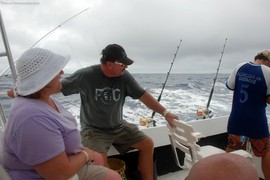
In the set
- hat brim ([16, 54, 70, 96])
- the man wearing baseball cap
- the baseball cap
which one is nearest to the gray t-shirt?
the man wearing baseball cap

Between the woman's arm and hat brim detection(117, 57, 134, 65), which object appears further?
hat brim detection(117, 57, 134, 65)

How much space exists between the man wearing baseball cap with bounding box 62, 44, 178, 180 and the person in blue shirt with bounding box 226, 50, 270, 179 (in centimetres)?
59

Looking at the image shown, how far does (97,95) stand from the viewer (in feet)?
7.04

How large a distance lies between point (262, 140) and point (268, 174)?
28 cm

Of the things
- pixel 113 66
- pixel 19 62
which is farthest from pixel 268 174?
pixel 19 62

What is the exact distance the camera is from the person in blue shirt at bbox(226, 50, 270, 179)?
2.15m

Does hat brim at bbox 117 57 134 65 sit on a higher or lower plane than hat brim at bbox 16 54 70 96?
lower

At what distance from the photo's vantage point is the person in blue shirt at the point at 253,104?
7.06 ft

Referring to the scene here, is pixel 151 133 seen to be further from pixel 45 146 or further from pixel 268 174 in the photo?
pixel 45 146

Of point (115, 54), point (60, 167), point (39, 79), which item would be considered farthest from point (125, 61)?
point (60, 167)

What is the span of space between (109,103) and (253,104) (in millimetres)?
1112

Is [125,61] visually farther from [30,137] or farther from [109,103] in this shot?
[30,137]

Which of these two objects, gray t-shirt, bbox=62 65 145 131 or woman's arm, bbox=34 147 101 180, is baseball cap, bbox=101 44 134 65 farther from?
woman's arm, bbox=34 147 101 180

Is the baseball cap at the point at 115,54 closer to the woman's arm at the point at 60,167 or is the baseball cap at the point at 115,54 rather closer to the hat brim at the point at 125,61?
the hat brim at the point at 125,61
